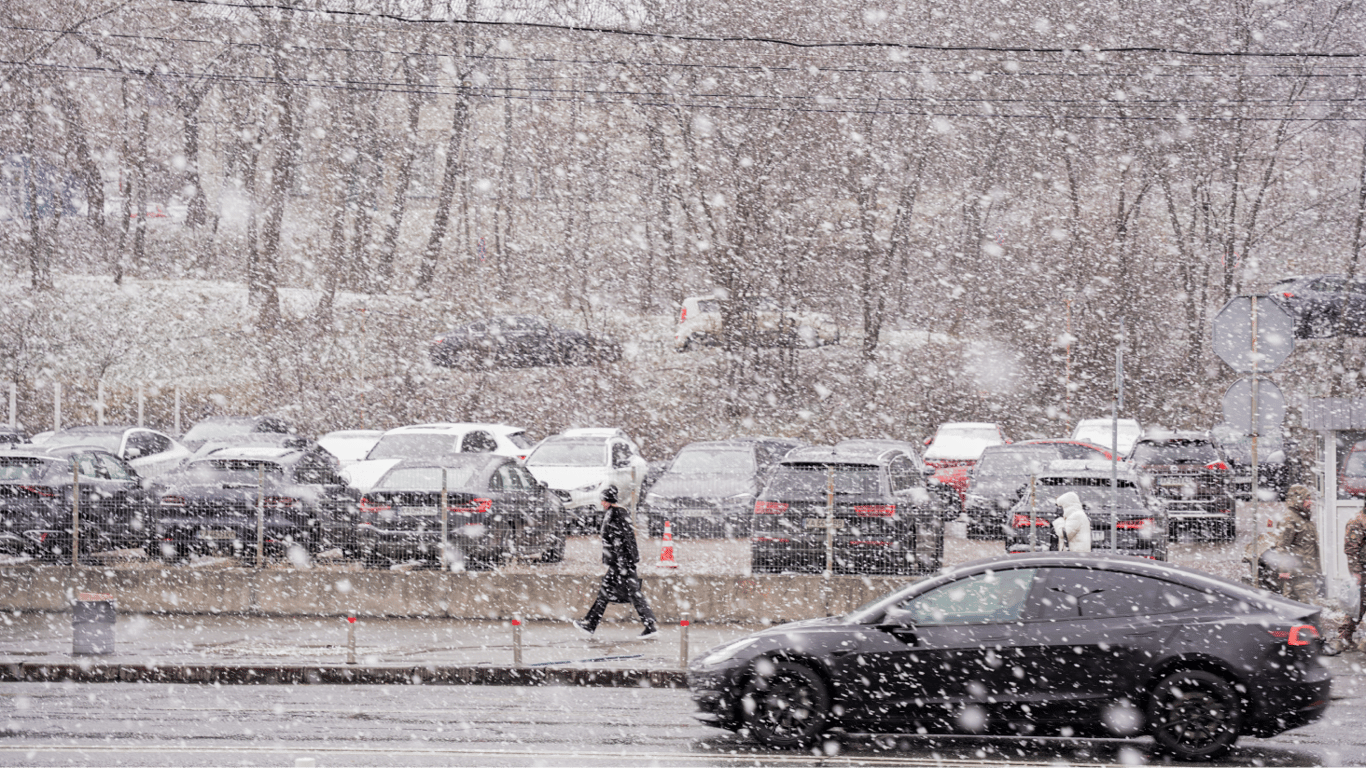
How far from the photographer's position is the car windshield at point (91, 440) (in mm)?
22953

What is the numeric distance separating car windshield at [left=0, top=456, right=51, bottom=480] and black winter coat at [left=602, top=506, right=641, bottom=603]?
26.6 feet

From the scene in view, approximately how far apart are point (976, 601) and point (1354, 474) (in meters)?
17.1

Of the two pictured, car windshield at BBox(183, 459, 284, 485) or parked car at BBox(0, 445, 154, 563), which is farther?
car windshield at BBox(183, 459, 284, 485)

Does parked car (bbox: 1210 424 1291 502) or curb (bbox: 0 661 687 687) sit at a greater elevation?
parked car (bbox: 1210 424 1291 502)

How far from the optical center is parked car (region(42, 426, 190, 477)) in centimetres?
2295

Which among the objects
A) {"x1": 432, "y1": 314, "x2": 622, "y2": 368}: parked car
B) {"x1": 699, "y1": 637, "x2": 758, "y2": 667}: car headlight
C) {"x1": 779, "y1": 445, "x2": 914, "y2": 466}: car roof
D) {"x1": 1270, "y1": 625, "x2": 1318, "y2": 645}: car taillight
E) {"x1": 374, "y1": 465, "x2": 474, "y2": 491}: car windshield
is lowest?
{"x1": 699, "y1": 637, "x2": 758, "y2": 667}: car headlight

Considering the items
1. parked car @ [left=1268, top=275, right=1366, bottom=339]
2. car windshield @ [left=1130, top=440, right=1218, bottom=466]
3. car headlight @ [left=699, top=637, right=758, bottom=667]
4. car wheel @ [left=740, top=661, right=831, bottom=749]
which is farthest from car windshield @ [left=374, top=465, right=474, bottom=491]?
parked car @ [left=1268, top=275, right=1366, bottom=339]

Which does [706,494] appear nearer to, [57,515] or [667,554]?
[667,554]

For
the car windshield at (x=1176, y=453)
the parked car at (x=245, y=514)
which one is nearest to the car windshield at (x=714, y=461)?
the parked car at (x=245, y=514)

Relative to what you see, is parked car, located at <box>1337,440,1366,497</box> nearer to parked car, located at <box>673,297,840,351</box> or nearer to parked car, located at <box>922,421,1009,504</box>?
parked car, located at <box>922,421,1009,504</box>

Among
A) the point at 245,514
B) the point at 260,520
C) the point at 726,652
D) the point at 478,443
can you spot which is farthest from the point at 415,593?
the point at 726,652

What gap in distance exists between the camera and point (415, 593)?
1584 cm

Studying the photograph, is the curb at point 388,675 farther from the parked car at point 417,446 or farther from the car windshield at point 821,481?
the parked car at point 417,446

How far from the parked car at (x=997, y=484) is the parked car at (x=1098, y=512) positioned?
1.91 metres
